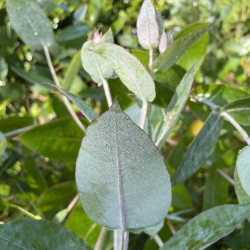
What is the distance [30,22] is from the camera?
0.70 metres

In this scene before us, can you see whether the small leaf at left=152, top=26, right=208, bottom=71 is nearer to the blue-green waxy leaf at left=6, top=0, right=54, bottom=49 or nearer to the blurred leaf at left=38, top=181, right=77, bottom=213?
the blue-green waxy leaf at left=6, top=0, right=54, bottom=49

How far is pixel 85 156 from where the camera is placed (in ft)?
1.18

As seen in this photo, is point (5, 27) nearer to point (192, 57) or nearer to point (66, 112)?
point (66, 112)

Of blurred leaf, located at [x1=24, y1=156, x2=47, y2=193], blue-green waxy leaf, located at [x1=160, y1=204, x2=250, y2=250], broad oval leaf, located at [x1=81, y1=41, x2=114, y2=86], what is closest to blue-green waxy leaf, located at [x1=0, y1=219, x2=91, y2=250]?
blue-green waxy leaf, located at [x1=160, y1=204, x2=250, y2=250]

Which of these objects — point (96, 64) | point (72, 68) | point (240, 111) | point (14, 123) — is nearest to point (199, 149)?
point (240, 111)

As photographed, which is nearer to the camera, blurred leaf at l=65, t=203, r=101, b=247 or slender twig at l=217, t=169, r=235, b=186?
blurred leaf at l=65, t=203, r=101, b=247

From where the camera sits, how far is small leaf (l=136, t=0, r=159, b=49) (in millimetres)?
490

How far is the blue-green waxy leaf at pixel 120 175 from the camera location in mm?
345

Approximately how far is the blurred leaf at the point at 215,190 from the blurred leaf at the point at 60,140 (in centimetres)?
34

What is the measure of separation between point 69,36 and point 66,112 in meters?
0.19

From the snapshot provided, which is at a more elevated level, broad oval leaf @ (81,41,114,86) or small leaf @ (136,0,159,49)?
small leaf @ (136,0,159,49)

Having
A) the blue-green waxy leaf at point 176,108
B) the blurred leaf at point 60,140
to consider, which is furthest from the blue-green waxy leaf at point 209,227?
the blurred leaf at point 60,140

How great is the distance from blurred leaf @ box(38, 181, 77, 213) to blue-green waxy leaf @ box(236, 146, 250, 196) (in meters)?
0.47

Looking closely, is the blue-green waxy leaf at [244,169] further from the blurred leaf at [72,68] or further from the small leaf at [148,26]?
the blurred leaf at [72,68]
